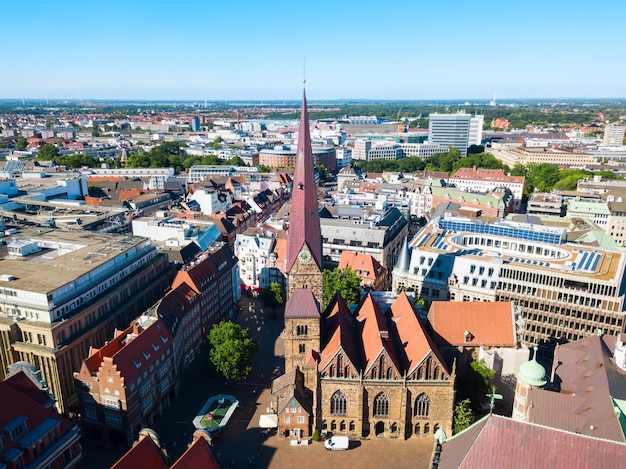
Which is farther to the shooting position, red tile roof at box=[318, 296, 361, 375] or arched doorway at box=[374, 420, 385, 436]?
arched doorway at box=[374, 420, 385, 436]

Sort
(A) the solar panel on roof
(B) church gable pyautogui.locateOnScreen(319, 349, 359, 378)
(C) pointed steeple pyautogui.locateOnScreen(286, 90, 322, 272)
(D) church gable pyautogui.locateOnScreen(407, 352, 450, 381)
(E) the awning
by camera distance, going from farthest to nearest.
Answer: (A) the solar panel on roof < (E) the awning < (C) pointed steeple pyautogui.locateOnScreen(286, 90, 322, 272) < (B) church gable pyautogui.locateOnScreen(319, 349, 359, 378) < (D) church gable pyautogui.locateOnScreen(407, 352, 450, 381)

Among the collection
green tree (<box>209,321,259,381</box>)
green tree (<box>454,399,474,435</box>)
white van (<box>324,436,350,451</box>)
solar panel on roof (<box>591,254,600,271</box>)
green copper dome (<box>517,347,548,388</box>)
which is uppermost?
solar panel on roof (<box>591,254,600,271</box>)

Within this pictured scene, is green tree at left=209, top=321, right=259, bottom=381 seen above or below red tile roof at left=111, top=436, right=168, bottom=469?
below

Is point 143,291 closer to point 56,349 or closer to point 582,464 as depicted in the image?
point 56,349

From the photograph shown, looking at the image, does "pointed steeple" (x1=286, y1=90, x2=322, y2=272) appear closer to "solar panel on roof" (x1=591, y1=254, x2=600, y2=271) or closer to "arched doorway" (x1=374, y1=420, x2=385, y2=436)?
"arched doorway" (x1=374, y1=420, x2=385, y2=436)

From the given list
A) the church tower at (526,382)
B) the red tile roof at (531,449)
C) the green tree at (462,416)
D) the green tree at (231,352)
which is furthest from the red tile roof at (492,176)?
the red tile roof at (531,449)

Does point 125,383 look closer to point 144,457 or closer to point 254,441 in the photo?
point 254,441

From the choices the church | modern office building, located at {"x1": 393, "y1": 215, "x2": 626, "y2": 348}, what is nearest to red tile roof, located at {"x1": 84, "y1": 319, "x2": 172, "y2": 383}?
the church

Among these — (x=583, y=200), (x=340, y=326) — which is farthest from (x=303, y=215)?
(x=583, y=200)
